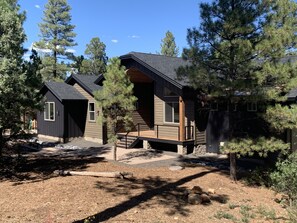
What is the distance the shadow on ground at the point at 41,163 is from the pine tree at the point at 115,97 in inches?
82.9

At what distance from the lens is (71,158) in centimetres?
1419

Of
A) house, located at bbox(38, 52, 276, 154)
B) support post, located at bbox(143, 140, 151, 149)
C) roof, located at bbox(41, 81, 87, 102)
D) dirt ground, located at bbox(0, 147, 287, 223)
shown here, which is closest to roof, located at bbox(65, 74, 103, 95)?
house, located at bbox(38, 52, 276, 154)

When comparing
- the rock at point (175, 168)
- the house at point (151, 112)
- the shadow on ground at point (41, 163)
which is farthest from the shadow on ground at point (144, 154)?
the rock at point (175, 168)

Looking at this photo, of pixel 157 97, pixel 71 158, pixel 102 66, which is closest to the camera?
pixel 71 158

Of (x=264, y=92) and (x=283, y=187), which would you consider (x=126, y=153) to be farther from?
(x=283, y=187)

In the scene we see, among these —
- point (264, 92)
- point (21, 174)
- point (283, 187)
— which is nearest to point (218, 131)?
point (264, 92)

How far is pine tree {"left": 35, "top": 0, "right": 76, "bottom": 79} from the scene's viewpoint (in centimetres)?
4062

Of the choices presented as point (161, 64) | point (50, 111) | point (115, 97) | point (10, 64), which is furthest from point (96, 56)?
point (10, 64)

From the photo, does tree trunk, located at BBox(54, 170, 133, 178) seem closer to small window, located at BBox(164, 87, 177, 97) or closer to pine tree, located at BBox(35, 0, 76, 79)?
small window, located at BBox(164, 87, 177, 97)

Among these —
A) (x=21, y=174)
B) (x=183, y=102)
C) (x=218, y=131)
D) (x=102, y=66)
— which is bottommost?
(x=21, y=174)

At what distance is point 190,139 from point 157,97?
3.46 m

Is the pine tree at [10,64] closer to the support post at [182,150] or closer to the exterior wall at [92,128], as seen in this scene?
the support post at [182,150]

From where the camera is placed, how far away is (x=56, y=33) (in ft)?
137

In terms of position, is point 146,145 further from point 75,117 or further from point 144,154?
point 75,117
